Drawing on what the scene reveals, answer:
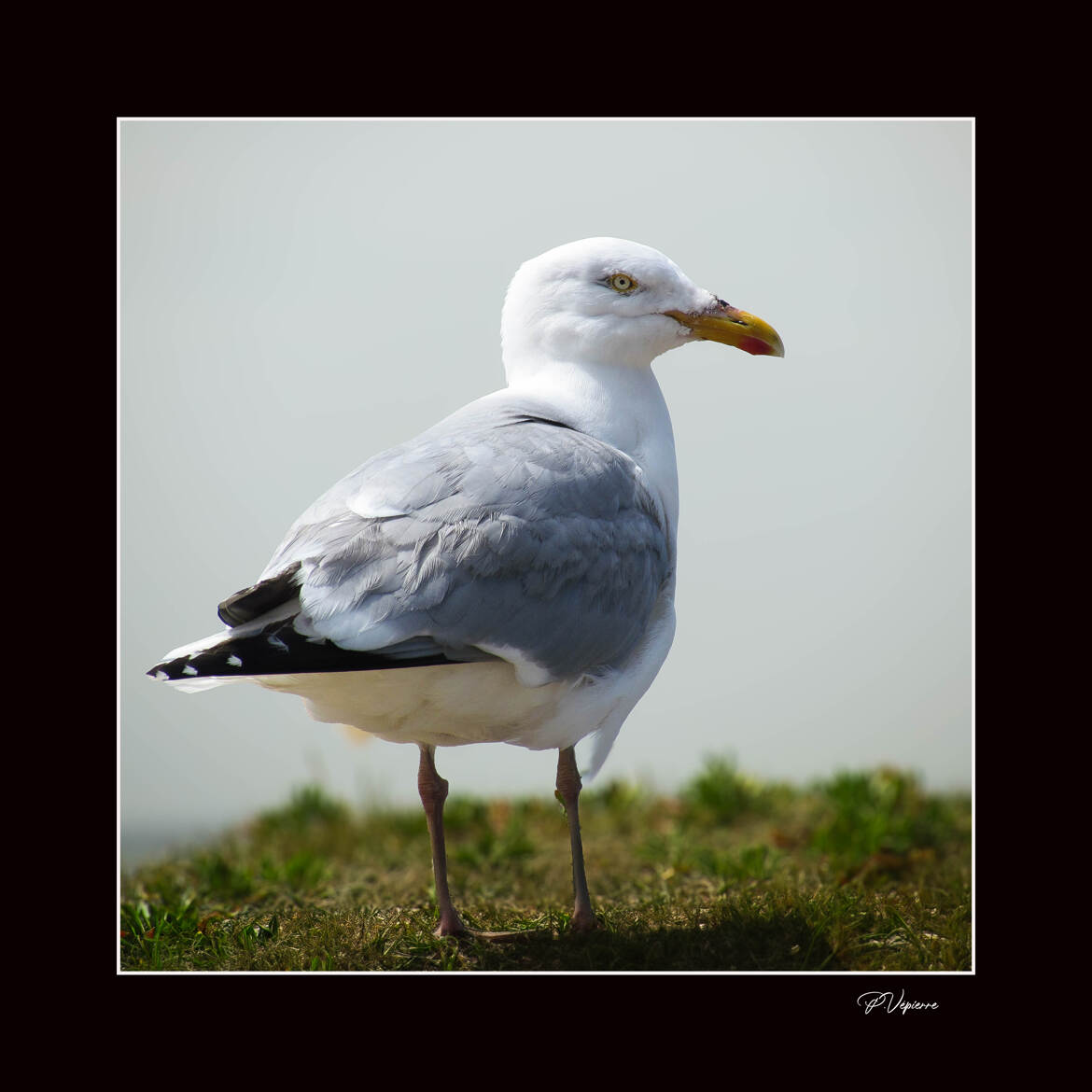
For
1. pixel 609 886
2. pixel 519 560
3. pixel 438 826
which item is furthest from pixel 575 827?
pixel 519 560

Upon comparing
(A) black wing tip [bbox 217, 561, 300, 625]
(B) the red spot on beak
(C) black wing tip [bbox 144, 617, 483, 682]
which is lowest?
(C) black wing tip [bbox 144, 617, 483, 682]

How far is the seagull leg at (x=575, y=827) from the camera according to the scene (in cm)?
431

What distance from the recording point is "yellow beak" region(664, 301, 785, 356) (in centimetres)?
450

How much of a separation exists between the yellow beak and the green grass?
2.03m

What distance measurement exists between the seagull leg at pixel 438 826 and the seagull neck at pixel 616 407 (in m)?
1.24

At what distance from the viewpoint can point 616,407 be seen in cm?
439

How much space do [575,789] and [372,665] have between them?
4.48 ft

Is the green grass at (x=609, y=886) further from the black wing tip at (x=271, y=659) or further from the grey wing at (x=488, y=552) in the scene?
the black wing tip at (x=271, y=659)

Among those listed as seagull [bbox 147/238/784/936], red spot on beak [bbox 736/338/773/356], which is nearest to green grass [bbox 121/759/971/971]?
seagull [bbox 147/238/784/936]

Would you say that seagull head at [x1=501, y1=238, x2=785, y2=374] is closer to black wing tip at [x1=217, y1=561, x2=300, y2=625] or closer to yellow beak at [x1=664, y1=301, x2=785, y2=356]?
yellow beak at [x1=664, y1=301, x2=785, y2=356]

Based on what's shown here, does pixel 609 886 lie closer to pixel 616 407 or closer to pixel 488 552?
pixel 616 407

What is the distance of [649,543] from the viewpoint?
4047 mm

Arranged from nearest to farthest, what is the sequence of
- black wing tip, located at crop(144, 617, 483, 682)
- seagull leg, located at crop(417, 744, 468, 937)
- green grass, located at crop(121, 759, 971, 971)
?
black wing tip, located at crop(144, 617, 483, 682) → green grass, located at crop(121, 759, 971, 971) → seagull leg, located at crop(417, 744, 468, 937)

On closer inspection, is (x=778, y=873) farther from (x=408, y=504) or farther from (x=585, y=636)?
(x=408, y=504)
